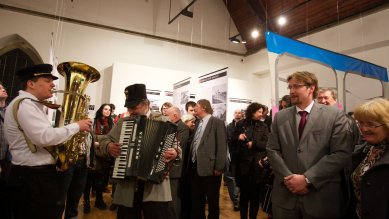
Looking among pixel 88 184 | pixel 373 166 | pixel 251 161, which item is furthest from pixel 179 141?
pixel 373 166

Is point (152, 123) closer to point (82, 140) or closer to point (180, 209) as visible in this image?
point (82, 140)

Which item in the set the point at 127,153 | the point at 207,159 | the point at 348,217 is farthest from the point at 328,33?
the point at 127,153

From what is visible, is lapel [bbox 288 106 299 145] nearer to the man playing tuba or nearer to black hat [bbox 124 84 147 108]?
black hat [bbox 124 84 147 108]

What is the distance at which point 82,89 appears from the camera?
8.64ft

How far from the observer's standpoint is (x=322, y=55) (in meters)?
4.81

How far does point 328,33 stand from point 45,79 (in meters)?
8.35

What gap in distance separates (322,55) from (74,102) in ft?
14.3

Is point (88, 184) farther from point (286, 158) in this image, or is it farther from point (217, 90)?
point (286, 158)

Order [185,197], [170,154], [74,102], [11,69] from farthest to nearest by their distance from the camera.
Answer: [11,69]
[185,197]
[74,102]
[170,154]

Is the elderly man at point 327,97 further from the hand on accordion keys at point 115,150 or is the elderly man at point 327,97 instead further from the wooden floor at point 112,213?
the wooden floor at point 112,213

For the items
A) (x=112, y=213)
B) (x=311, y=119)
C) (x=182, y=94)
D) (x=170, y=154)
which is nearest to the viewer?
Answer: (x=311, y=119)

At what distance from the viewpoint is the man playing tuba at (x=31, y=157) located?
1.93m

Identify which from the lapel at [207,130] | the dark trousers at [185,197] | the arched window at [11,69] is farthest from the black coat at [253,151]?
the arched window at [11,69]

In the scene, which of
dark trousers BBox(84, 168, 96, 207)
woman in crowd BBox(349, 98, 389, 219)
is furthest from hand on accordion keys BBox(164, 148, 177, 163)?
dark trousers BBox(84, 168, 96, 207)
